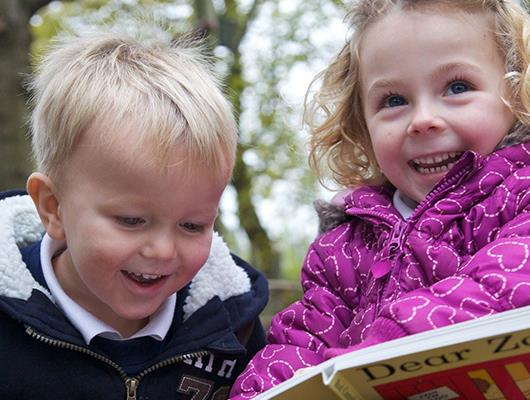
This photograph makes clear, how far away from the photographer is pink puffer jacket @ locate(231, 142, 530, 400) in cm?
139

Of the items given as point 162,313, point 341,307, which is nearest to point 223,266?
point 162,313

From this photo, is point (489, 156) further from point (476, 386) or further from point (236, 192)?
point (236, 192)

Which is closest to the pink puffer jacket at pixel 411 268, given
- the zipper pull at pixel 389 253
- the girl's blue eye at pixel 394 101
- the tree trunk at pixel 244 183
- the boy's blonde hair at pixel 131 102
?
the zipper pull at pixel 389 253

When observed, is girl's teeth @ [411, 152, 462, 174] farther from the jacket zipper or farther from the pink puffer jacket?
the jacket zipper

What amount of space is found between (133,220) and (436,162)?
0.66m

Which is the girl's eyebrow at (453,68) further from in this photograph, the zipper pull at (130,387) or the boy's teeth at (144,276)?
the zipper pull at (130,387)

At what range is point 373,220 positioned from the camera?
74.1 inches

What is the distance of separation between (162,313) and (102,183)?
415 millimetres

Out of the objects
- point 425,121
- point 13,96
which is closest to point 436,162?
point 425,121

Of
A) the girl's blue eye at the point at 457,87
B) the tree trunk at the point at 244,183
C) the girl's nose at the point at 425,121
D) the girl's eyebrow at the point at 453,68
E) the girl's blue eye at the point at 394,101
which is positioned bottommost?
the tree trunk at the point at 244,183

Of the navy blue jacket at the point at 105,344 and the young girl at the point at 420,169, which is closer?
the young girl at the point at 420,169

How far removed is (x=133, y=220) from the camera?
1.76 metres

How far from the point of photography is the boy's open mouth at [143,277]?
182 cm

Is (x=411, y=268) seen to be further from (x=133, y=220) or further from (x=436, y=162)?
(x=133, y=220)
